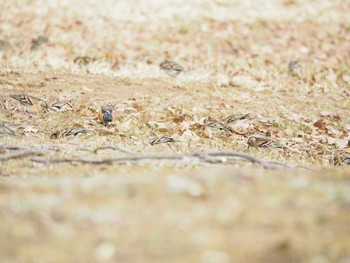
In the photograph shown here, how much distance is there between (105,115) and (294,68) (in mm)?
5301

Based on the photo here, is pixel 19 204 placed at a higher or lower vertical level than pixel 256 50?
higher

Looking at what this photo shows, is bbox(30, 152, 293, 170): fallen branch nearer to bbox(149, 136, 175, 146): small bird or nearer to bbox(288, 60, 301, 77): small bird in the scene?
bbox(149, 136, 175, 146): small bird

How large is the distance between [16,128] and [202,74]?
15.7 ft

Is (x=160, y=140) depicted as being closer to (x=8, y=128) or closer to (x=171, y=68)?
(x=8, y=128)

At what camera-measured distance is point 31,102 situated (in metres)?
7.67

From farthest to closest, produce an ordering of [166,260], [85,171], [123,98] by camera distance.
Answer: [123,98] → [85,171] → [166,260]

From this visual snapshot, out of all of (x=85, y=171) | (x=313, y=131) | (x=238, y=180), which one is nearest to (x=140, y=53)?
(x=313, y=131)

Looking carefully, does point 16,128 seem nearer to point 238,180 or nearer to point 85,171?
point 85,171

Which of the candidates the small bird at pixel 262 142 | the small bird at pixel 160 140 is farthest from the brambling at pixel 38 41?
the small bird at pixel 262 142

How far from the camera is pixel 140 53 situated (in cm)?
1192

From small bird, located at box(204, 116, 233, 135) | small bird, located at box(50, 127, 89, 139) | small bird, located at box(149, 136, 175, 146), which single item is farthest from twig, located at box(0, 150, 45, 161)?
small bird, located at box(204, 116, 233, 135)

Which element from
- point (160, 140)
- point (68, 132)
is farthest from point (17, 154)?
point (160, 140)

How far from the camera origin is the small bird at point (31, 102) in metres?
7.63

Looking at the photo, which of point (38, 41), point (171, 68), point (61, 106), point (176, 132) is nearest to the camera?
point (176, 132)
